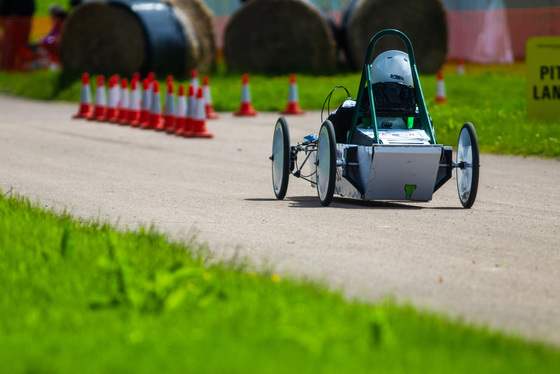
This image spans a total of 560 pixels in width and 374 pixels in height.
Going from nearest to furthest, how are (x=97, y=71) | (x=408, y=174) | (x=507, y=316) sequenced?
(x=507, y=316) < (x=408, y=174) < (x=97, y=71)

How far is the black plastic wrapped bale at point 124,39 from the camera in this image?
22.6 metres

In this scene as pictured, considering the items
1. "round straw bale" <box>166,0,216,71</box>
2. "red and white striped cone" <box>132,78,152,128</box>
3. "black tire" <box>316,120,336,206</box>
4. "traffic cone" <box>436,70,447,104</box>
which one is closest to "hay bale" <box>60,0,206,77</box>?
"round straw bale" <box>166,0,216,71</box>

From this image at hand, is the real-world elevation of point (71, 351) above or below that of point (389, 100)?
below

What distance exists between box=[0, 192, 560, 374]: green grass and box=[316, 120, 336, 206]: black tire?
8.52ft

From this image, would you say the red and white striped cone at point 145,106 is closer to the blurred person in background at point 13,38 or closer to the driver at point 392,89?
the driver at point 392,89

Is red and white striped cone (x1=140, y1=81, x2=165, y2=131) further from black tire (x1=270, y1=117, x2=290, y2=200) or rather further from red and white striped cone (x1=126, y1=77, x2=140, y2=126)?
black tire (x1=270, y1=117, x2=290, y2=200)

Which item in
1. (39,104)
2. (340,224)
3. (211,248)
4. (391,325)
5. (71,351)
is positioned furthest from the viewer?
(39,104)

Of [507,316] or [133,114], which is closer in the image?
[507,316]

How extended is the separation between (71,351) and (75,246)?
6.45 ft

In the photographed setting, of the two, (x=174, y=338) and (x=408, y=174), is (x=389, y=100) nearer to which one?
(x=408, y=174)

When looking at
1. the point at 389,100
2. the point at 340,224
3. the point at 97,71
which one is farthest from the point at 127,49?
the point at 340,224

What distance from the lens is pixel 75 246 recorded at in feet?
19.1

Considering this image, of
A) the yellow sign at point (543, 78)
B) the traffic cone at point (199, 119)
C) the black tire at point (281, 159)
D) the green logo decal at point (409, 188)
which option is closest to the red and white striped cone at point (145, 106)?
the traffic cone at point (199, 119)

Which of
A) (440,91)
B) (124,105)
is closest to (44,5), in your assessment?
(440,91)
